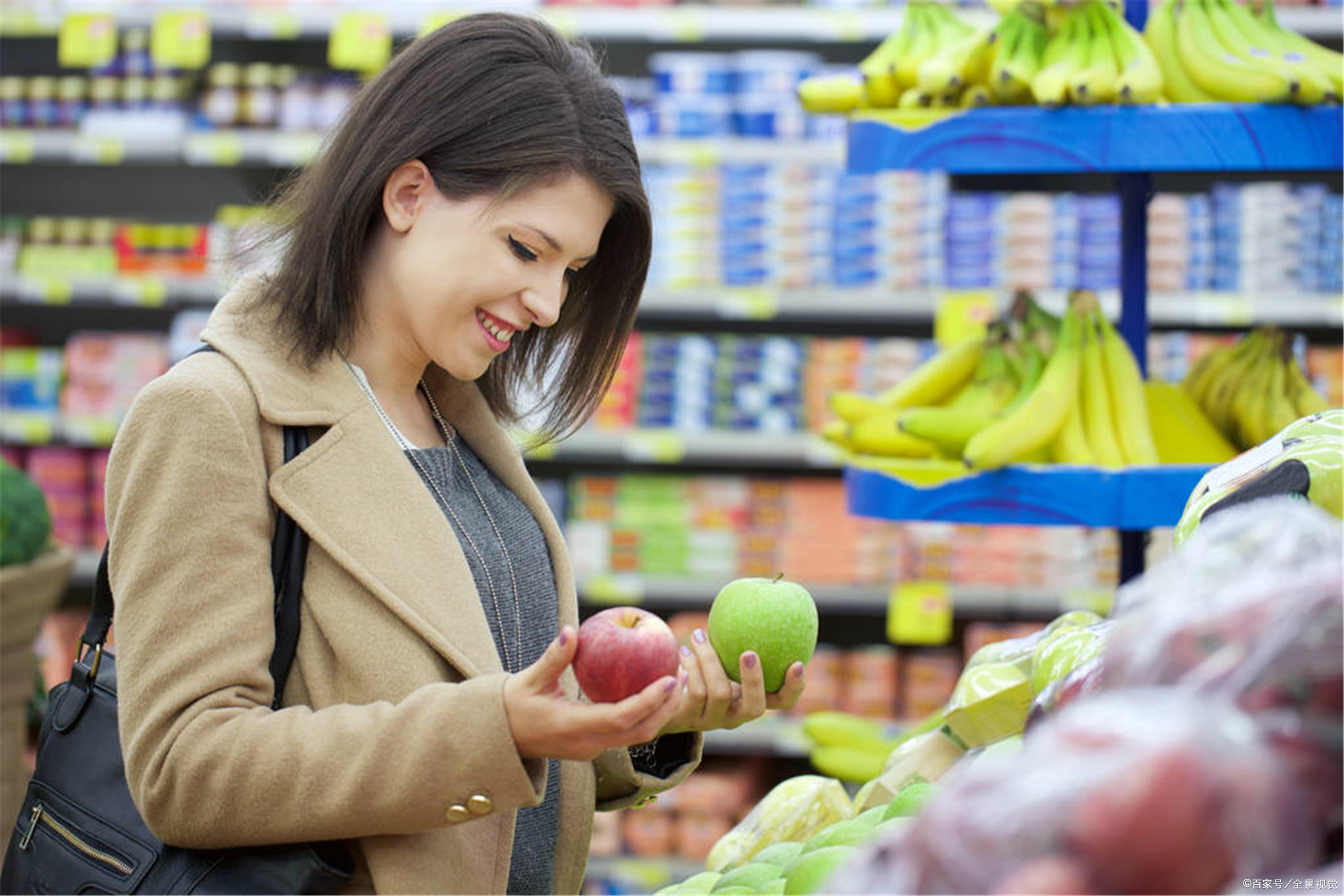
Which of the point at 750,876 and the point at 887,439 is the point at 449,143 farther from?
the point at 887,439

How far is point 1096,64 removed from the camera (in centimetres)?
213

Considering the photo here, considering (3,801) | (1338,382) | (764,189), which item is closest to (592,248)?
(3,801)

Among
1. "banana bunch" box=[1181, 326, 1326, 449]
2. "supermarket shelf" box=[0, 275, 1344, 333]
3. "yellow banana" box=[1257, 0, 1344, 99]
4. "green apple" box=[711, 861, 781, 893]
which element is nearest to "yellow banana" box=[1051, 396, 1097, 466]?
"banana bunch" box=[1181, 326, 1326, 449]

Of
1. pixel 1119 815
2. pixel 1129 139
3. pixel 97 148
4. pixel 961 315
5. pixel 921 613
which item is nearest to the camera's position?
pixel 1119 815

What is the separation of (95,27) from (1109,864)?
3896 millimetres

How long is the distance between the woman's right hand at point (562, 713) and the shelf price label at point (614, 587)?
271 cm

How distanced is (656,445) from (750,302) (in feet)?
1.43

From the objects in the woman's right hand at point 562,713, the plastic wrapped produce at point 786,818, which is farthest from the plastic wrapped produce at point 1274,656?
the plastic wrapped produce at point 786,818

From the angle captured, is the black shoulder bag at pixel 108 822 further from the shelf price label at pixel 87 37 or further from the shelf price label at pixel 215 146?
the shelf price label at pixel 87 37

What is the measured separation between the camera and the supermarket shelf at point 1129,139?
2.00 m

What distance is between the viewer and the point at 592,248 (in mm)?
1374

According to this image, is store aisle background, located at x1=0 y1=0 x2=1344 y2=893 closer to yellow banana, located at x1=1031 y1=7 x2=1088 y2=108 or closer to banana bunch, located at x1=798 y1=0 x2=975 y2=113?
banana bunch, located at x1=798 y1=0 x2=975 y2=113

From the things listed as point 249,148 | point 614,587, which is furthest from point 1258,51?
point 249,148

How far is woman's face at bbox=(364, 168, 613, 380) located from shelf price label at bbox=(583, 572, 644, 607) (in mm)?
2499
